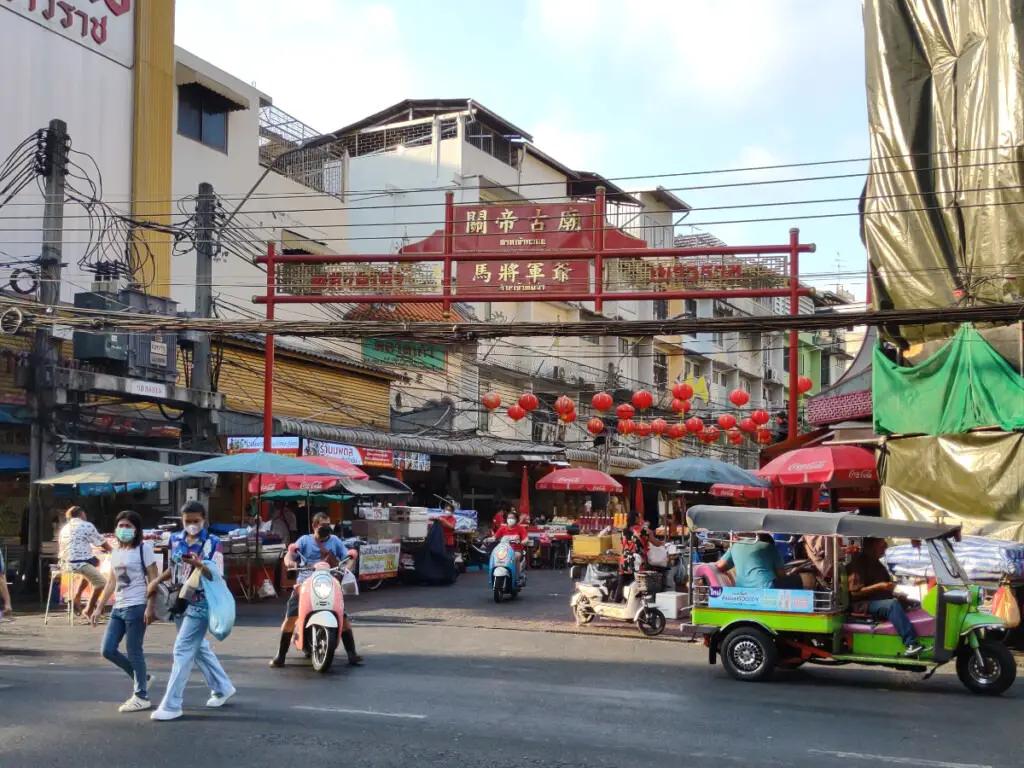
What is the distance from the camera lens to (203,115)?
1169 inches

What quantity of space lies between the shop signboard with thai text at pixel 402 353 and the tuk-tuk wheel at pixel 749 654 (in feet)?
75.4

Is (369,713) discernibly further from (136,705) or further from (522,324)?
(522,324)

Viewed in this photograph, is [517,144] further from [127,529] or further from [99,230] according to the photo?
[127,529]

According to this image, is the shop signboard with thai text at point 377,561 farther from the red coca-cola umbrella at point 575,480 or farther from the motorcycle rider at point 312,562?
the motorcycle rider at point 312,562

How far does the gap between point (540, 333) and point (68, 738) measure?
964 centimetres

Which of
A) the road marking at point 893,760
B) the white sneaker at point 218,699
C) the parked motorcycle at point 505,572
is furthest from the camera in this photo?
the parked motorcycle at point 505,572

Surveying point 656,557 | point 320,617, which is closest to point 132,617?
point 320,617

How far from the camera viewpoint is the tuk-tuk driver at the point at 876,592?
11.0m

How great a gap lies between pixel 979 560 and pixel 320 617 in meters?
7.92

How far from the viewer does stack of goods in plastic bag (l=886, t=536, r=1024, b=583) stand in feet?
43.0

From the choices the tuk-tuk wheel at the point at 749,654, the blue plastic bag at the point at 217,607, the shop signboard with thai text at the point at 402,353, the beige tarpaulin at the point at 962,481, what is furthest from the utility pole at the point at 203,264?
the tuk-tuk wheel at the point at 749,654

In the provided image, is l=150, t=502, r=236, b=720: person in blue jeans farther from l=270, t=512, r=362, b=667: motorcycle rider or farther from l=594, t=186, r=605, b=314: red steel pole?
l=594, t=186, r=605, b=314: red steel pole

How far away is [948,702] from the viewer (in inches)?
406

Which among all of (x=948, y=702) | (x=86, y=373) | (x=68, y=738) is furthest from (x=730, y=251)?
(x=68, y=738)
